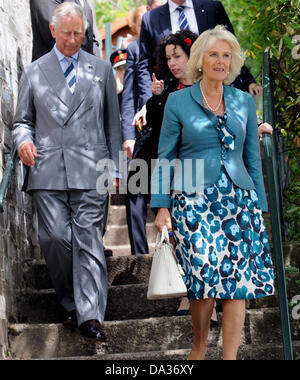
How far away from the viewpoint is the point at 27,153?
18.9ft

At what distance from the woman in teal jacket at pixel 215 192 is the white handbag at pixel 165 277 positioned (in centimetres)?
20

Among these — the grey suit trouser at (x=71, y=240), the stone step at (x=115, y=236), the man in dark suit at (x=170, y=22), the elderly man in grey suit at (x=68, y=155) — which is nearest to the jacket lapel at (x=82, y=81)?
the elderly man in grey suit at (x=68, y=155)

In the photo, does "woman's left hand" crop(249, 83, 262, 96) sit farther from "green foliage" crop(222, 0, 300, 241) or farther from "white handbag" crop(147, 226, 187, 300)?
"white handbag" crop(147, 226, 187, 300)

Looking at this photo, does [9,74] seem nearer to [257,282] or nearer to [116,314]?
[116,314]

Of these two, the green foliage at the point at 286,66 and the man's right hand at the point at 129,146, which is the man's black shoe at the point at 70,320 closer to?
the man's right hand at the point at 129,146

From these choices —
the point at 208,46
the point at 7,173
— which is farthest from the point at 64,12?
the point at 208,46

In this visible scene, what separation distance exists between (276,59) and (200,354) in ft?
9.02

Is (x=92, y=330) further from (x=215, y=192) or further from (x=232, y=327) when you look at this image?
(x=215, y=192)

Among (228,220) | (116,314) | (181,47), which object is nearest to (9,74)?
(181,47)

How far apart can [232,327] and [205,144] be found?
105 centimetres

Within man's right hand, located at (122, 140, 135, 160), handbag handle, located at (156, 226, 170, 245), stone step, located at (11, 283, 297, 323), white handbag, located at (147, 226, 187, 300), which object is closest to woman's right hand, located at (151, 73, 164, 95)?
man's right hand, located at (122, 140, 135, 160)

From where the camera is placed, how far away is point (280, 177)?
695 cm

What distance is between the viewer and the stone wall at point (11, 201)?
19.2 feet

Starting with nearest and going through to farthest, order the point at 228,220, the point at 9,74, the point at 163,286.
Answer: the point at 163,286
the point at 228,220
the point at 9,74
